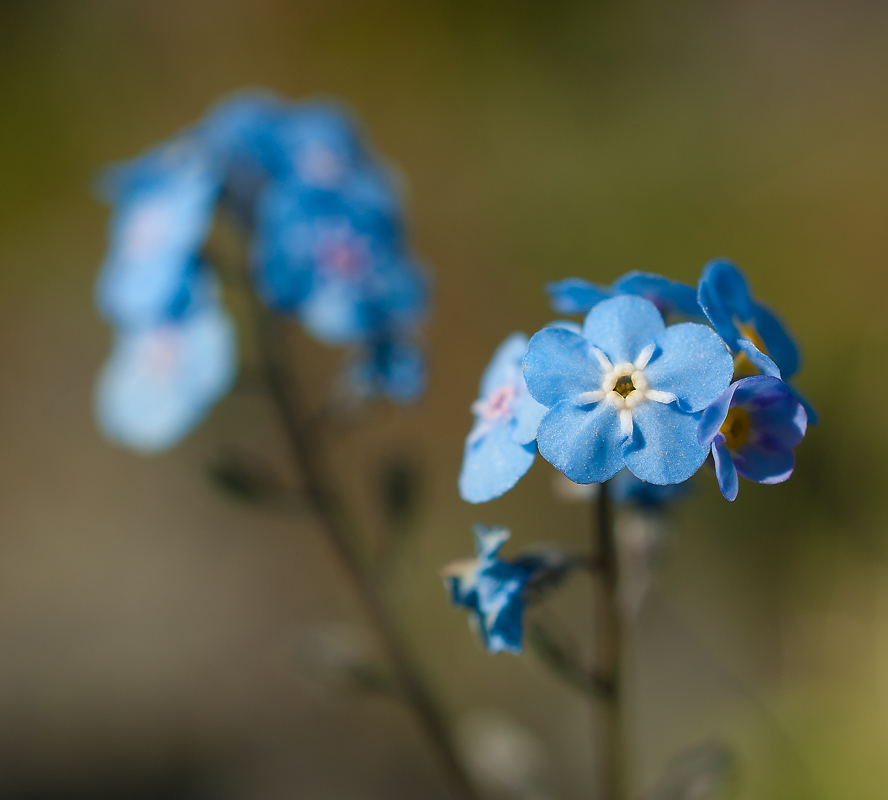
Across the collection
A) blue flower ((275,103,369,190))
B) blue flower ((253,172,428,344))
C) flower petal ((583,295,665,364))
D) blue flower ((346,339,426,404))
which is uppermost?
blue flower ((275,103,369,190))

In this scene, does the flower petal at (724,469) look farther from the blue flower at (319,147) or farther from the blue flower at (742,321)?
the blue flower at (319,147)

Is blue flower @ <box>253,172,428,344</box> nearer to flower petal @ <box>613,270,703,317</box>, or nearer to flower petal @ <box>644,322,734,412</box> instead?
flower petal @ <box>613,270,703,317</box>

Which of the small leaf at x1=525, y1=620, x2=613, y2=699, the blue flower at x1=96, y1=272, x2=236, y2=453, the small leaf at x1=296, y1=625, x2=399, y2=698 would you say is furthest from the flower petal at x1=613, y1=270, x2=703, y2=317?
the small leaf at x1=296, y1=625, x2=399, y2=698

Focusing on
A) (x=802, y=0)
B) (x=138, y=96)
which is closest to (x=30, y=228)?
(x=138, y=96)

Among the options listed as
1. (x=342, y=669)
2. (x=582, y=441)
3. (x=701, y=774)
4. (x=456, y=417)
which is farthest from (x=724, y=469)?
(x=456, y=417)

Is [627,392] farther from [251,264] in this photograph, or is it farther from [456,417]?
[456,417]
